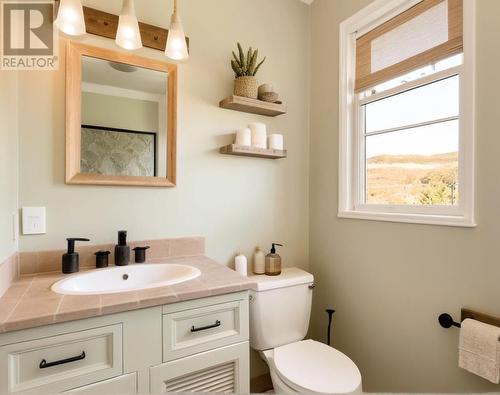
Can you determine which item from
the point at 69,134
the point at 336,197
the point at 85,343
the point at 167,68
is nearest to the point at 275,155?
the point at 336,197

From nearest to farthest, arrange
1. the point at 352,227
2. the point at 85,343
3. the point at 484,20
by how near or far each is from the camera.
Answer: the point at 85,343
the point at 484,20
the point at 352,227

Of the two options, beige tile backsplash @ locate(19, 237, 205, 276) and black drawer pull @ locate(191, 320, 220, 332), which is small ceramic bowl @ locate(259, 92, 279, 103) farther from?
black drawer pull @ locate(191, 320, 220, 332)

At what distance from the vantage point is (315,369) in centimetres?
134

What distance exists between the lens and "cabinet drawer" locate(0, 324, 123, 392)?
2.73 feet

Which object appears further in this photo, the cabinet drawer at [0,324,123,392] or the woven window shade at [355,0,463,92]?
the woven window shade at [355,0,463,92]

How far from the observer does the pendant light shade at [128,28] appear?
1.30 m

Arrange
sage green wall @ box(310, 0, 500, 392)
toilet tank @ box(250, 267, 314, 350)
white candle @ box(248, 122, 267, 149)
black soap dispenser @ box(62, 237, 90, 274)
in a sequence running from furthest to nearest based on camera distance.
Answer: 1. white candle @ box(248, 122, 267, 149)
2. toilet tank @ box(250, 267, 314, 350)
3. black soap dispenser @ box(62, 237, 90, 274)
4. sage green wall @ box(310, 0, 500, 392)

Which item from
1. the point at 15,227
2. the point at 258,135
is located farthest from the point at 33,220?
the point at 258,135

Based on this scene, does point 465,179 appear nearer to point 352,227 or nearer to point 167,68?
point 352,227

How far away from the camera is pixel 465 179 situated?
1.23 m

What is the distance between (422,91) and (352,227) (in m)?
0.82

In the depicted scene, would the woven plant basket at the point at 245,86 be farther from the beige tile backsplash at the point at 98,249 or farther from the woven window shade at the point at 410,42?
the beige tile backsplash at the point at 98,249

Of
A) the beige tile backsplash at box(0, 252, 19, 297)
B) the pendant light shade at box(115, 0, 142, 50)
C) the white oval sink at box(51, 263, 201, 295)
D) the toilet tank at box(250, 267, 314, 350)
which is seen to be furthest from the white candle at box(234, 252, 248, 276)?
the pendant light shade at box(115, 0, 142, 50)

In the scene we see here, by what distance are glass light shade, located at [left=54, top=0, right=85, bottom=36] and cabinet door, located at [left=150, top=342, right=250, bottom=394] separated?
141 cm
